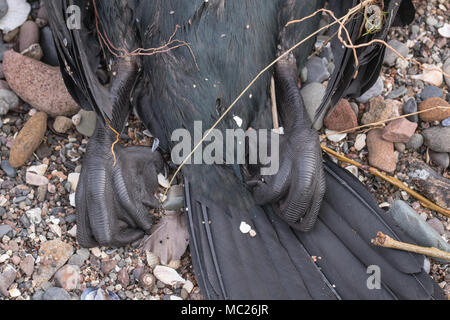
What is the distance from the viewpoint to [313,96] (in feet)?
7.57

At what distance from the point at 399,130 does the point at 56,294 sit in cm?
166

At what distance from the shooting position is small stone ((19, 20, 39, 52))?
237 cm

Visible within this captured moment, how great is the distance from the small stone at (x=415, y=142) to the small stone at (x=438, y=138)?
3cm

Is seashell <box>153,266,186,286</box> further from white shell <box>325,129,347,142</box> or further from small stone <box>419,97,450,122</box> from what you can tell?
small stone <box>419,97,450,122</box>

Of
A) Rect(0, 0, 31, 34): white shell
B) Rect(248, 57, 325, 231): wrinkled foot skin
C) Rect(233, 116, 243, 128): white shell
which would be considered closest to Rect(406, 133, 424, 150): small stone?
Rect(248, 57, 325, 231): wrinkled foot skin

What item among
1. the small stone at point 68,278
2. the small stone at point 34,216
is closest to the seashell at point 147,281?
the small stone at point 68,278

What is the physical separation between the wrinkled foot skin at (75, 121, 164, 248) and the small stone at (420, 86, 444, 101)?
1.42 metres

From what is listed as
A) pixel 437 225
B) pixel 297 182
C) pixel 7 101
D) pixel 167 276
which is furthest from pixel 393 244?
pixel 7 101

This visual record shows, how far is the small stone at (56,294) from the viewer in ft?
6.56

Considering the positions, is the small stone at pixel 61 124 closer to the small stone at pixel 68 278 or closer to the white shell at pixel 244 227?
the small stone at pixel 68 278

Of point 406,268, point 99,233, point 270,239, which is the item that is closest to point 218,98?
point 270,239

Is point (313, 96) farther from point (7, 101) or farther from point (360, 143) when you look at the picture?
point (7, 101)

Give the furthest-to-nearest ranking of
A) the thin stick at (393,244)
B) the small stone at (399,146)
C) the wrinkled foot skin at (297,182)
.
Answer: the small stone at (399,146) → the wrinkled foot skin at (297,182) → the thin stick at (393,244)

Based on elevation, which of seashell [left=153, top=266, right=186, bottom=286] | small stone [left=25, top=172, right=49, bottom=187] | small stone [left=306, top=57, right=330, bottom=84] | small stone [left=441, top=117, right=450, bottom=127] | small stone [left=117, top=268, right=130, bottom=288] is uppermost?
small stone [left=306, top=57, right=330, bottom=84]
